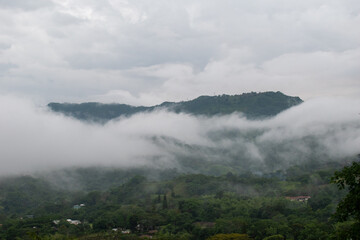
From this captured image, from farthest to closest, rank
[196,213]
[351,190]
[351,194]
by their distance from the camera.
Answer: [196,213], [351,194], [351,190]

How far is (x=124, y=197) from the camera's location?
138 meters

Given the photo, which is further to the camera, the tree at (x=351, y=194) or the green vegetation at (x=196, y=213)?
the green vegetation at (x=196, y=213)

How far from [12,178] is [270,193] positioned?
13509cm

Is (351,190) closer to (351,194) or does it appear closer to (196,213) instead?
(351,194)

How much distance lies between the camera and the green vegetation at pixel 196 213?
6369 cm

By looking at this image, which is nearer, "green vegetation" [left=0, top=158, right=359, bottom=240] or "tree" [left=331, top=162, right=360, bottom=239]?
"tree" [left=331, top=162, right=360, bottom=239]

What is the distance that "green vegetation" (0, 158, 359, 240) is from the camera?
63688mm

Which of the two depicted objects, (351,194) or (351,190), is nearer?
(351,190)

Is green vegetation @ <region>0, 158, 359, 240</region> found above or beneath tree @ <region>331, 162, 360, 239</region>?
beneath

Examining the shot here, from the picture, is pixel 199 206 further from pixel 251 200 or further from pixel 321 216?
pixel 321 216

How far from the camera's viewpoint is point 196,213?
298ft

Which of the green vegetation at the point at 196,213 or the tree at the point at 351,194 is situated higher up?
the tree at the point at 351,194


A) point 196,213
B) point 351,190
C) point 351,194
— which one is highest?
point 351,190

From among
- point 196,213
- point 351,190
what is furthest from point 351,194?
point 196,213
